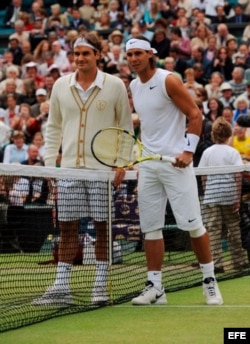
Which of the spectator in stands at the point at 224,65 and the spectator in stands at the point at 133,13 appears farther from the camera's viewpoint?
the spectator in stands at the point at 133,13

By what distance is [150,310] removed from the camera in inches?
392

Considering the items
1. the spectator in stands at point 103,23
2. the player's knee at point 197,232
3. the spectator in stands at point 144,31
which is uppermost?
the spectator in stands at point 103,23

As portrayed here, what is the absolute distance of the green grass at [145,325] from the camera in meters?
8.35

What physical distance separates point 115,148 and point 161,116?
530 millimetres

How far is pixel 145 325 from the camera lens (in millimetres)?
9055

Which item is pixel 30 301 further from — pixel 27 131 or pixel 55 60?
pixel 55 60

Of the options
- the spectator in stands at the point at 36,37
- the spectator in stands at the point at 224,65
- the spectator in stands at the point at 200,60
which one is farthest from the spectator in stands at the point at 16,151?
the spectator in stands at the point at 36,37

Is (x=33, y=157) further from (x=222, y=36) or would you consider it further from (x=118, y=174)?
(x=118, y=174)

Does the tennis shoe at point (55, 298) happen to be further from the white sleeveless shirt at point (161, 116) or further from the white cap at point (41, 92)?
the white cap at point (41, 92)

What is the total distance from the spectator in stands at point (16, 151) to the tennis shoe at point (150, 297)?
34.1 feet

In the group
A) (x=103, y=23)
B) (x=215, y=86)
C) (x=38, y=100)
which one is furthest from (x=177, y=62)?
(x=103, y=23)

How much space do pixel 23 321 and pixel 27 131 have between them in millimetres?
12947

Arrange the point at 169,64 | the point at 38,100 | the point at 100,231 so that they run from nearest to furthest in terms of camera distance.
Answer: the point at 100,231 → the point at 169,64 → the point at 38,100

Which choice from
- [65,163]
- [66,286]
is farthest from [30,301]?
[65,163]
